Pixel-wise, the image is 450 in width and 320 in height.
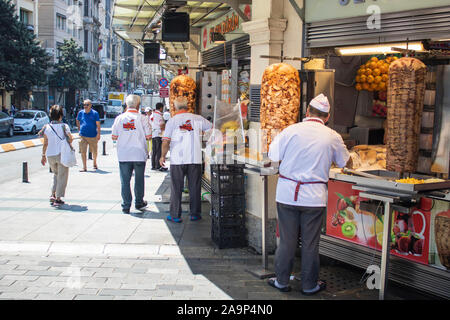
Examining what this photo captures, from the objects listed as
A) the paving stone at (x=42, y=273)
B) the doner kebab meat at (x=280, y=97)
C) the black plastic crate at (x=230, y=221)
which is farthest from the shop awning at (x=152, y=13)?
the paving stone at (x=42, y=273)

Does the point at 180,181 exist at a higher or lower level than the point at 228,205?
higher

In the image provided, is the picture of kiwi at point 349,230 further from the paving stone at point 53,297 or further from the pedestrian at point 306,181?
the paving stone at point 53,297

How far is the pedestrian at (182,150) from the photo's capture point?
8117mm

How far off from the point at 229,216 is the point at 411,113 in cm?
291

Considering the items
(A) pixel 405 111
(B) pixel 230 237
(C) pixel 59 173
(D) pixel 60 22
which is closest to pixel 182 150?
(B) pixel 230 237

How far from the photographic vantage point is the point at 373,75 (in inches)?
295

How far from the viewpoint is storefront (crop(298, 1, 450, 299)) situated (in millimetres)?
4750

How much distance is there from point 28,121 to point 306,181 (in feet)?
90.1

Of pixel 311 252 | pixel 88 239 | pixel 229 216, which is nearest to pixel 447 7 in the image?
pixel 311 252

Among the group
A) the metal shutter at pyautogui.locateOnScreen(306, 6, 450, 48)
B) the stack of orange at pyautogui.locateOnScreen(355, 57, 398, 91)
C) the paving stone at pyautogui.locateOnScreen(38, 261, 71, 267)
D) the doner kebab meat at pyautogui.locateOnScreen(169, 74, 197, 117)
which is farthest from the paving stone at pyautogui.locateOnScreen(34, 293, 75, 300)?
the doner kebab meat at pyautogui.locateOnScreen(169, 74, 197, 117)

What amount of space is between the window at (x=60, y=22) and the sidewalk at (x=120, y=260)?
48.8 m

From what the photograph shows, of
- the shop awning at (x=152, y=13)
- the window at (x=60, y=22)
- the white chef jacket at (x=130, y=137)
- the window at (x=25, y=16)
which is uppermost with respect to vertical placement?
the window at (x=60, y=22)

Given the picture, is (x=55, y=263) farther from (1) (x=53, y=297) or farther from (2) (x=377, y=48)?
(2) (x=377, y=48)
